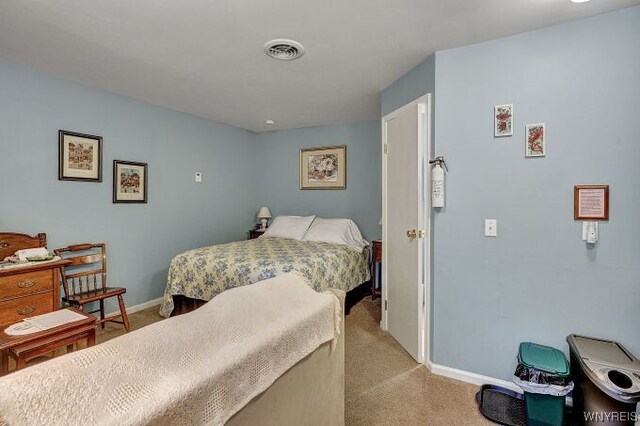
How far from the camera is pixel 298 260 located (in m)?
2.99

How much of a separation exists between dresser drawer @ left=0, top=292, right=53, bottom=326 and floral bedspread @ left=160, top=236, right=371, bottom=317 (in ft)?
3.21

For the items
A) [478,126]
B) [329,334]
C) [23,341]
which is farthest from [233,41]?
[23,341]

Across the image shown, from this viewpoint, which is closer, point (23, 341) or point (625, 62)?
point (23, 341)

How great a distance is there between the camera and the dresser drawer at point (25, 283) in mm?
2201

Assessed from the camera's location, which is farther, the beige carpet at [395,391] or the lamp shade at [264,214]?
the lamp shade at [264,214]

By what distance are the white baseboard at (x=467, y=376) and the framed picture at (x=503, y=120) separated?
5.33 ft

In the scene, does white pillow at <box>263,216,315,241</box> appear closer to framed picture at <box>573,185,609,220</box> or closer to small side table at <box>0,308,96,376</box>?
small side table at <box>0,308,96,376</box>

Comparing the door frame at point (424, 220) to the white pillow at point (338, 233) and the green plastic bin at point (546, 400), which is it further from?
the white pillow at point (338, 233)

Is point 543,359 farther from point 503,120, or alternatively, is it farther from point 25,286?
point 25,286

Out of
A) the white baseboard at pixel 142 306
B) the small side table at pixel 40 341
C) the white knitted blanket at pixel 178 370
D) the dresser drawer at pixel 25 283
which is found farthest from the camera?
the white baseboard at pixel 142 306

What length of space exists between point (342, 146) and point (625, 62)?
312cm

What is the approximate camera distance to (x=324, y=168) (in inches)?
187

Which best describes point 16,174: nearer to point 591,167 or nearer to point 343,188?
point 343,188

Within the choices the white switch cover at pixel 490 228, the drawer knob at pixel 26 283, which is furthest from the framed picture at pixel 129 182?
the white switch cover at pixel 490 228
